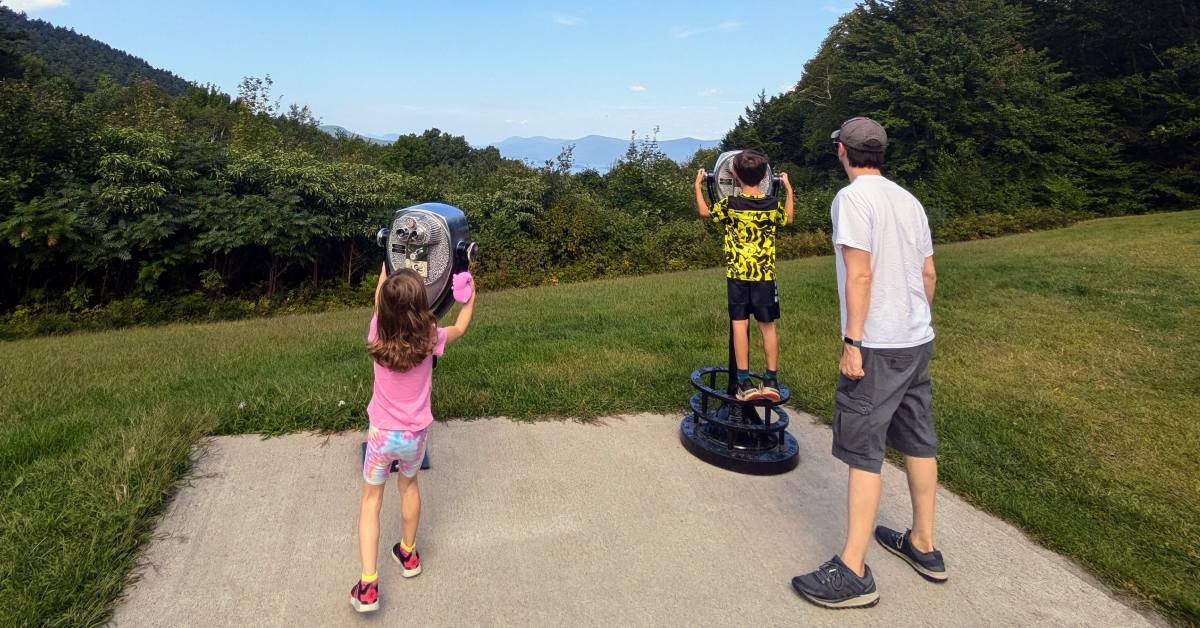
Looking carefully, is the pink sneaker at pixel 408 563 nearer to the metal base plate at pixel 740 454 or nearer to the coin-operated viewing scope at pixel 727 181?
the metal base plate at pixel 740 454

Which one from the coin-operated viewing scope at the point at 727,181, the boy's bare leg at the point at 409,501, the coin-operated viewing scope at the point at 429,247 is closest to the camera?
the boy's bare leg at the point at 409,501

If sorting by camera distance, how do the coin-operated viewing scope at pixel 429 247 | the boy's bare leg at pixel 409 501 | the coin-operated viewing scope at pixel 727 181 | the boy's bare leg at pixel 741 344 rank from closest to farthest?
Answer: the boy's bare leg at pixel 409 501 < the coin-operated viewing scope at pixel 429 247 < the coin-operated viewing scope at pixel 727 181 < the boy's bare leg at pixel 741 344

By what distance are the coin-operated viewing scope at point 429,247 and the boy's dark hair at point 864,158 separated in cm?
177

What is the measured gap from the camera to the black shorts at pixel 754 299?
4000 millimetres

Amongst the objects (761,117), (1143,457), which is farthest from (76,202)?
(761,117)

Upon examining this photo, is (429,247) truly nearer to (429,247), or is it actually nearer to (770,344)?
(429,247)

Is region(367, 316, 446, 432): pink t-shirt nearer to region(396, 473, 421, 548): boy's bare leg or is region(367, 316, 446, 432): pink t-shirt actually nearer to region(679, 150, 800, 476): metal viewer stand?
region(396, 473, 421, 548): boy's bare leg

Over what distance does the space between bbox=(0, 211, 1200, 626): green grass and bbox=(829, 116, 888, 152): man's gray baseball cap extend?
2130 mm

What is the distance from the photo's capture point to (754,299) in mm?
4016

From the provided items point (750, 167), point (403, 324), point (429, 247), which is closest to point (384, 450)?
point (403, 324)

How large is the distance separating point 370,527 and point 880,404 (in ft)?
6.92

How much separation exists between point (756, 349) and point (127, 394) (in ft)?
18.0

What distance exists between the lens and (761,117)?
45.6 meters

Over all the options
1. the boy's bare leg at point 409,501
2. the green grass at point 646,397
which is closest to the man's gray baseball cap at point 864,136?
the green grass at point 646,397
